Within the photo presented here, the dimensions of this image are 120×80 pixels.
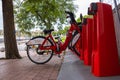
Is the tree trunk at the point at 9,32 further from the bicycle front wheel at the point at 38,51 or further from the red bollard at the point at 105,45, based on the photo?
the red bollard at the point at 105,45

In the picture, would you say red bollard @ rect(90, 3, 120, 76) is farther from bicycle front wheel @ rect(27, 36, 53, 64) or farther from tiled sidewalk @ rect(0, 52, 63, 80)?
bicycle front wheel @ rect(27, 36, 53, 64)

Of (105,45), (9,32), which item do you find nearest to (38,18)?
(9,32)

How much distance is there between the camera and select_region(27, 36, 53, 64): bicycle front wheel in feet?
28.5

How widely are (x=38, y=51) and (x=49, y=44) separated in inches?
16.8

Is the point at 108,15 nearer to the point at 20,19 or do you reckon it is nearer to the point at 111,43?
the point at 111,43

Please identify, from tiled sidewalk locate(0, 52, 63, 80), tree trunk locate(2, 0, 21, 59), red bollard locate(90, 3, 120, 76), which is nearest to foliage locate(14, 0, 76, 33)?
tree trunk locate(2, 0, 21, 59)

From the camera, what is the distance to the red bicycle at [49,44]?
8.63m

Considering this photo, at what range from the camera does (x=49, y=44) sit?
8.70 m

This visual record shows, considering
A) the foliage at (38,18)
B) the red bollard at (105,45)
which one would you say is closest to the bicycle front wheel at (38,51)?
the red bollard at (105,45)

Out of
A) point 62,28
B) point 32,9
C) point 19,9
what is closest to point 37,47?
point 32,9

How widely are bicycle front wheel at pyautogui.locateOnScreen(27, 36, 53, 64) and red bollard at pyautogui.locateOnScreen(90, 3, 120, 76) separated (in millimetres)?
3908

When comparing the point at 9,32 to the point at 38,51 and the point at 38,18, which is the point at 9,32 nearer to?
the point at 38,51

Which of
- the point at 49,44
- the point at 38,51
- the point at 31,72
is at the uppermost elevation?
the point at 49,44

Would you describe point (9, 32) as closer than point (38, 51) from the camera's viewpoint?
No
